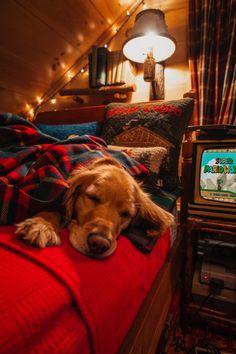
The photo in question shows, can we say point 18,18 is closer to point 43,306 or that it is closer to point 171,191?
point 171,191

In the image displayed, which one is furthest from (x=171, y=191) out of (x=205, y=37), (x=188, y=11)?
(x=188, y=11)

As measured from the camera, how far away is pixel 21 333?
0.33 metres

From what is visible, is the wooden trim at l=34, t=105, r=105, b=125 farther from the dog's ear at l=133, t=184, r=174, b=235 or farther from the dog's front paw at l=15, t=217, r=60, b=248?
the dog's front paw at l=15, t=217, r=60, b=248

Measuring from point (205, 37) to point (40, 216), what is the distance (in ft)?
6.14

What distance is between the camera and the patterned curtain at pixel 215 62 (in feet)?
5.58

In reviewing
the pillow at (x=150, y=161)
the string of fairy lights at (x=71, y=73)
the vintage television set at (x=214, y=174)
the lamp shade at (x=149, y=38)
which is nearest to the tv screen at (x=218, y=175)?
the vintage television set at (x=214, y=174)

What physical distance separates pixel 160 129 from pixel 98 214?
90cm

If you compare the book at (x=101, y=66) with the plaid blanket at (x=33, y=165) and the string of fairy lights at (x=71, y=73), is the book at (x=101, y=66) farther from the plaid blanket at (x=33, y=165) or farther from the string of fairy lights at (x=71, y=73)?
the plaid blanket at (x=33, y=165)

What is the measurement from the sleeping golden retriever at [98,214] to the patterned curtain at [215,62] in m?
1.18

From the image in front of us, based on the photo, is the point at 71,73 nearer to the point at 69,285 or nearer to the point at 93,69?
the point at 93,69

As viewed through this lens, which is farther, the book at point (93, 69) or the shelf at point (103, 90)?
the book at point (93, 69)

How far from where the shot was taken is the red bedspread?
1.13 feet

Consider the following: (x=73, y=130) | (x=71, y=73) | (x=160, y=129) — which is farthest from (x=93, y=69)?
(x=160, y=129)

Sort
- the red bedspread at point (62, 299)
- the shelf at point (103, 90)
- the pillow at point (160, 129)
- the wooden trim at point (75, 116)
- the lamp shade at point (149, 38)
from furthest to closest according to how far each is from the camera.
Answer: the shelf at point (103, 90), the wooden trim at point (75, 116), the lamp shade at point (149, 38), the pillow at point (160, 129), the red bedspread at point (62, 299)
